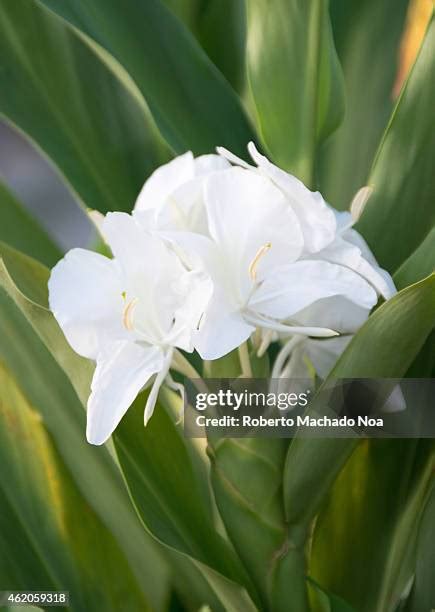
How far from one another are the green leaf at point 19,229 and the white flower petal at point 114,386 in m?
0.29

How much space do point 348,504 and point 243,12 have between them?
1.09 ft

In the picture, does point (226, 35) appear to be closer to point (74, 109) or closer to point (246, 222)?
point (74, 109)

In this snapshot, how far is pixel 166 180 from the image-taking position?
359 mm

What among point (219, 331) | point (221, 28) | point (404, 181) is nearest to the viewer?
point (219, 331)

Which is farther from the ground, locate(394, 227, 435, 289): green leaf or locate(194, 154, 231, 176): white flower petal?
locate(194, 154, 231, 176): white flower petal

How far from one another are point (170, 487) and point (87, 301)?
12 centimetres

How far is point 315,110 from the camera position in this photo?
44 centimetres

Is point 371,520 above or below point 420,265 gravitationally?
below

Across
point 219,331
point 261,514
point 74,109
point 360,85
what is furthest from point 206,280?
point 360,85

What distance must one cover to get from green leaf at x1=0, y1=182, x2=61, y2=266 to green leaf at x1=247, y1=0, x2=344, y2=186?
22 cm

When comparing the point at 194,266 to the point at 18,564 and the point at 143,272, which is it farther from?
the point at 18,564

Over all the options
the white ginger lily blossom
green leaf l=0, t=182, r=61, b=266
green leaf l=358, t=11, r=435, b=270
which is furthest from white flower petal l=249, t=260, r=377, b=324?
green leaf l=0, t=182, r=61, b=266

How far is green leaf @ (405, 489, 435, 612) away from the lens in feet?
1.29

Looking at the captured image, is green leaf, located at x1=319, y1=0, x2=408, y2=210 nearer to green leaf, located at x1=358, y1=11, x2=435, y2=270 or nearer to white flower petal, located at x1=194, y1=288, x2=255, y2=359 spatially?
green leaf, located at x1=358, y1=11, x2=435, y2=270
